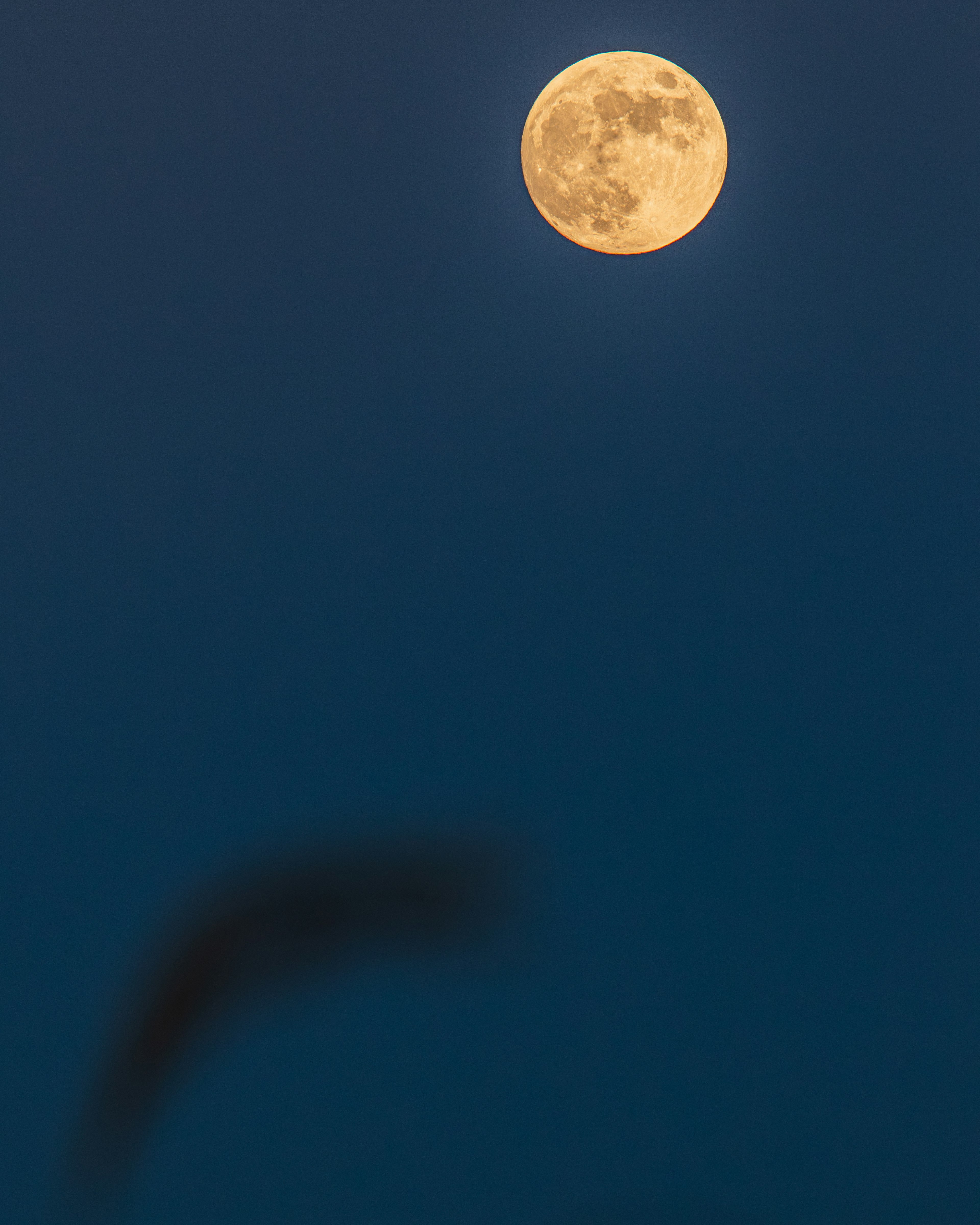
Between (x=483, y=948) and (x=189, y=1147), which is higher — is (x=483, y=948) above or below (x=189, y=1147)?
above

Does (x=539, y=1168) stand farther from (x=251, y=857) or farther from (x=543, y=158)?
(x=543, y=158)

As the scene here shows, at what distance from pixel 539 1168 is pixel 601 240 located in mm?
4100

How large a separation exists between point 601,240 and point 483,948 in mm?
3155

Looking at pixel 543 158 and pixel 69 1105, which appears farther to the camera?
pixel 69 1105

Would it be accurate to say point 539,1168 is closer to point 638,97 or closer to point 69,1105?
point 69,1105

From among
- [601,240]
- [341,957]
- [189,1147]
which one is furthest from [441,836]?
[601,240]

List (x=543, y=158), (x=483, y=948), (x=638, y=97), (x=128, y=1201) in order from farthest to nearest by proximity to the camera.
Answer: (x=483, y=948)
(x=128, y=1201)
(x=543, y=158)
(x=638, y=97)

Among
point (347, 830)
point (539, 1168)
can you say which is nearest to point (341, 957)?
point (347, 830)

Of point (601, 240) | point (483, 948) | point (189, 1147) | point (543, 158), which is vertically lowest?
point (189, 1147)

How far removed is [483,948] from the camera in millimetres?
3783

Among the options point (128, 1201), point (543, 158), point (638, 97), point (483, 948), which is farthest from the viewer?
point (483, 948)

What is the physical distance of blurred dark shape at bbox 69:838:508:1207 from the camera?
3.62m

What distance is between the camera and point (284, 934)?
3.79 metres

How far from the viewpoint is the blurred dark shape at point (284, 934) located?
3623mm
